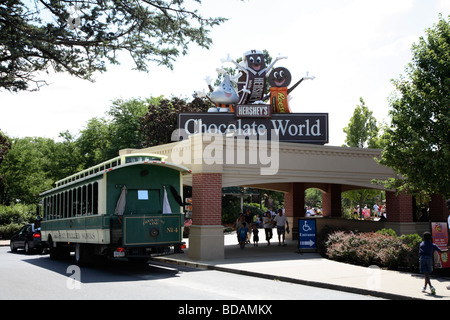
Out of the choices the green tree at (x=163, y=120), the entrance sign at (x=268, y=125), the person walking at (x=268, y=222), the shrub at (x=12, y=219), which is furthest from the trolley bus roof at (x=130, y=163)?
the green tree at (x=163, y=120)

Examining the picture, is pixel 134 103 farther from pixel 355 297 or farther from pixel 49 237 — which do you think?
pixel 355 297

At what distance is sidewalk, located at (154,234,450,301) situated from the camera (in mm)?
10578

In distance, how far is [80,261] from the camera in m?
16.3

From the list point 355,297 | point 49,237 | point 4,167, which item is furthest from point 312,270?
point 4,167

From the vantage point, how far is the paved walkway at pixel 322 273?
10.6 meters

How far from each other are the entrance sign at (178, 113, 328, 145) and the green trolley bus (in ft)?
25.5

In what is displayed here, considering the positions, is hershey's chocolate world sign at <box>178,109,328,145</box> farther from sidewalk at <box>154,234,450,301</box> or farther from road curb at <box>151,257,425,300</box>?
road curb at <box>151,257,425,300</box>

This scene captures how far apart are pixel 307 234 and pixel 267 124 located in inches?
257

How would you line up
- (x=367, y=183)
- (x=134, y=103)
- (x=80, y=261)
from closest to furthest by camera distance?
(x=80, y=261) → (x=367, y=183) → (x=134, y=103)

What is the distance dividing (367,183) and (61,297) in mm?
15501

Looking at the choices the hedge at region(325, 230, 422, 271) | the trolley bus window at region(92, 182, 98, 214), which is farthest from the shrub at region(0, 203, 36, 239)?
the hedge at region(325, 230, 422, 271)

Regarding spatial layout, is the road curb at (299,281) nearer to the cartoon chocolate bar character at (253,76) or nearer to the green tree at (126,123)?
the cartoon chocolate bar character at (253,76)

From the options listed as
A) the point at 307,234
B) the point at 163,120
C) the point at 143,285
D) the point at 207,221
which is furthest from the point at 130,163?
the point at 163,120
